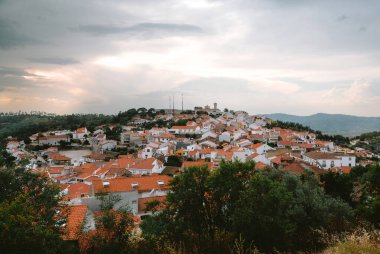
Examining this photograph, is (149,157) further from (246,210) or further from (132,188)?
(246,210)

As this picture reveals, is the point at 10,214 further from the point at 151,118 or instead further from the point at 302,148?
the point at 151,118

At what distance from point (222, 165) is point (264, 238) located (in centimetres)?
434

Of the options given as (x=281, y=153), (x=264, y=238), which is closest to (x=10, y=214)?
(x=264, y=238)

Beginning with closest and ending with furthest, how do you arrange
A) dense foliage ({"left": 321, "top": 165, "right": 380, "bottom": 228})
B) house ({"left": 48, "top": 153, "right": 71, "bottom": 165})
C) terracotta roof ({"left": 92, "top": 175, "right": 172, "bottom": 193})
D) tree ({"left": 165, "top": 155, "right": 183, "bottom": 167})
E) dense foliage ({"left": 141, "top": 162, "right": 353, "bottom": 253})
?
dense foliage ({"left": 141, "top": 162, "right": 353, "bottom": 253}), dense foliage ({"left": 321, "top": 165, "right": 380, "bottom": 228}), terracotta roof ({"left": 92, "top": 175, "right": 172, "bottom": 193}), tree ({"left": 165, "top": 155, "right": 183, "bottom": 167}), house ({"left": 48, "top": 153, "right": 71, "bottom": 165})

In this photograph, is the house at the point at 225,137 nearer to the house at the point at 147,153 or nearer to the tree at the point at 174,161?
the house at the point at 147,153

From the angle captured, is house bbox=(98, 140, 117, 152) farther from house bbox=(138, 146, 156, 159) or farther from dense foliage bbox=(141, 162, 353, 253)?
dense foliage bbox=(141, 162, 353, 253)

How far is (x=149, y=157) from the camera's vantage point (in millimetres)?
57938

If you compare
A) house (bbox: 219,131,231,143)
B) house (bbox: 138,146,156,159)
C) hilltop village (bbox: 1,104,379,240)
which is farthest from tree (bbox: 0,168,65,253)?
house (bbox: 219,131,231,143)

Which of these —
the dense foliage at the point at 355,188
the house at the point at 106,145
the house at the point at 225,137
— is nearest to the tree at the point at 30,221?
the dense foliage at the point at 355,188

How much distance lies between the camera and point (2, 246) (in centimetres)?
717

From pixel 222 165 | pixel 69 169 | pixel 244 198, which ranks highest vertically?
pixel 222 165

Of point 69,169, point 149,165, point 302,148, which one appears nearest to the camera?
point 149,165

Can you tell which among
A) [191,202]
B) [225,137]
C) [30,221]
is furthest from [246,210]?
[225,137]

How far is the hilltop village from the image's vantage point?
26.6 metres
